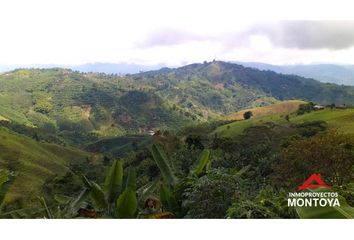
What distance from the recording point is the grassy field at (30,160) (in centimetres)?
3800

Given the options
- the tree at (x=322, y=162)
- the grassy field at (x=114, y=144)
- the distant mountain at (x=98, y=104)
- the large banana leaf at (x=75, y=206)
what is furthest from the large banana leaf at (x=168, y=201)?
the distant mountain at (x=98, y=104)

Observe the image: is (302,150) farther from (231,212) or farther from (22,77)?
(22,77)

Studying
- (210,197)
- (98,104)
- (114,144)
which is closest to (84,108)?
(98,104)

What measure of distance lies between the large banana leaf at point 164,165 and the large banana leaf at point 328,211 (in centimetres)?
184

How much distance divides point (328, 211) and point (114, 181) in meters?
2.53

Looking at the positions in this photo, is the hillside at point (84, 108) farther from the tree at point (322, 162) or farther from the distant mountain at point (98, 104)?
the tree at point (322, 162)

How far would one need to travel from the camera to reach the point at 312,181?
17.2 ft

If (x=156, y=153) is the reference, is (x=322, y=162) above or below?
below

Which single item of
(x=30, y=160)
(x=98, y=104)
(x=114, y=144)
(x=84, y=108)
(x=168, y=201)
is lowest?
(x=114, y=144)

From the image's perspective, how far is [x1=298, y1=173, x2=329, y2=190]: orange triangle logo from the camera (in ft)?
16.6

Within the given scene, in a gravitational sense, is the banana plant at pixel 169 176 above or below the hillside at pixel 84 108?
above

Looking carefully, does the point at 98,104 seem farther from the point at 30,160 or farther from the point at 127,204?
the point at 127,204

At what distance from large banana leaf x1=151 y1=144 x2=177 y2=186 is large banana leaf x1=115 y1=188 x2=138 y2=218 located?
1.19 meters

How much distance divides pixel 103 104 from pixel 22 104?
951 inches
